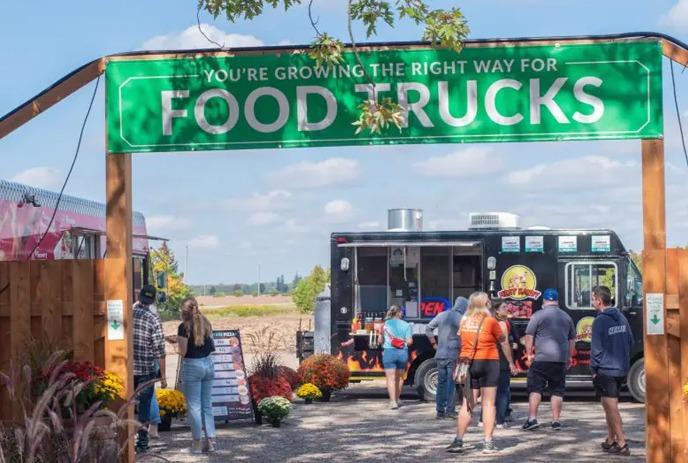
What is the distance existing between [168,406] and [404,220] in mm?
6232

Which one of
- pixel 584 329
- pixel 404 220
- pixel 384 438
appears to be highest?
pixel 404 220

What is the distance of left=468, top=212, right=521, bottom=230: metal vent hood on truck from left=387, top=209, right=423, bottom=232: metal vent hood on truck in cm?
91

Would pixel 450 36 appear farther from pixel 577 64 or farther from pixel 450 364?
pixel 450 364

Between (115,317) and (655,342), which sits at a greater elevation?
(115,317)

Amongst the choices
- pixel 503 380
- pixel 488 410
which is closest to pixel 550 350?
pixel 503 380

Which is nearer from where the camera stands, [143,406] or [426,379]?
[143,406]

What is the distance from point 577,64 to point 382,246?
9378mm

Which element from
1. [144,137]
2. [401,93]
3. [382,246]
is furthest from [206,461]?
[382,246]

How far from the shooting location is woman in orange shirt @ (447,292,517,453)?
1248cm

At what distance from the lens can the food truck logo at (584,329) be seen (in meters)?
18.4

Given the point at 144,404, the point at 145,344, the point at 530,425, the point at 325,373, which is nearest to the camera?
the point at 145,344

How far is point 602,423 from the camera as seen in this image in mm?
15352

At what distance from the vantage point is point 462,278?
747 inches

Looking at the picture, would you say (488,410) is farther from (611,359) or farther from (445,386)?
(445,386)
